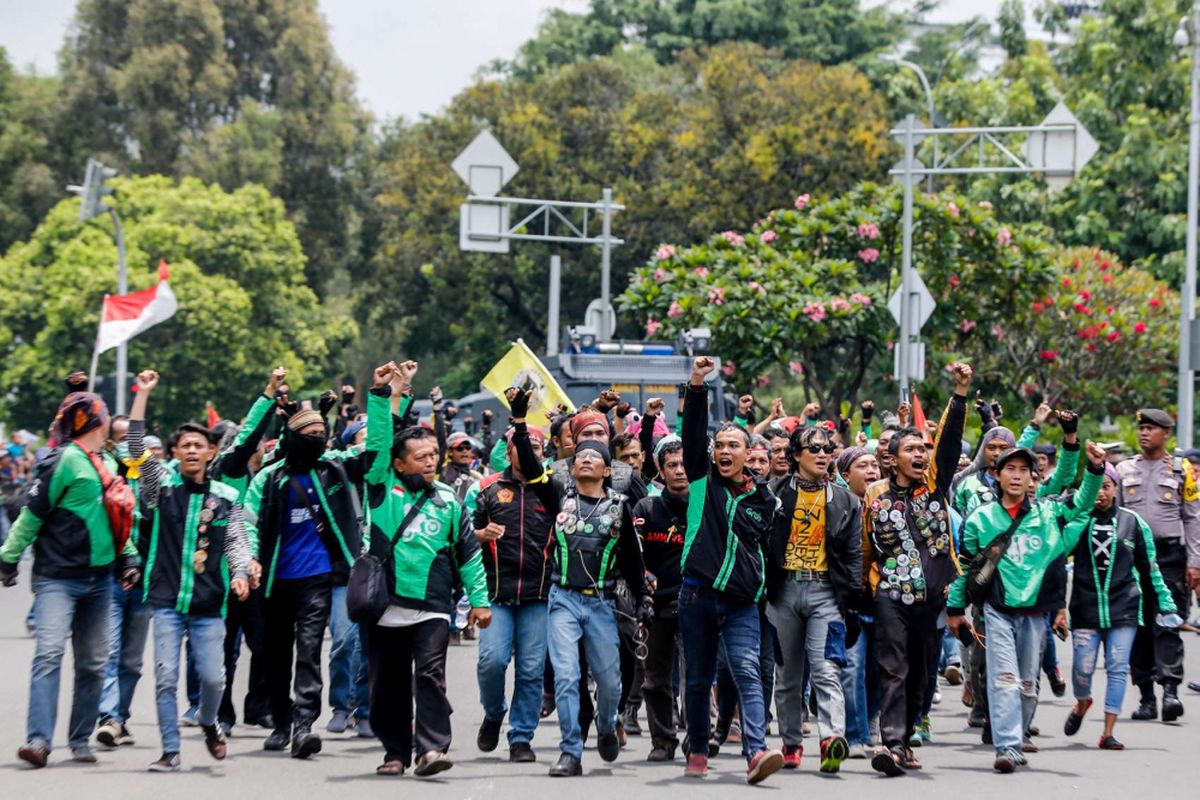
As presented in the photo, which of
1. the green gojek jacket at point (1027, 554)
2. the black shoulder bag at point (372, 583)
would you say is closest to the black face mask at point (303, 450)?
the black shoulder bag at point (372, 583)

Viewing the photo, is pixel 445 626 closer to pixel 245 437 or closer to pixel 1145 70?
pixel 245 437

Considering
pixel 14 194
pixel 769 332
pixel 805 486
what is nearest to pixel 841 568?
pixel 805 486

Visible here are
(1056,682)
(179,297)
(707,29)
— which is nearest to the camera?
(1056,682)

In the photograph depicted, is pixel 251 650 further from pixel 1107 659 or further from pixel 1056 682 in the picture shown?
pixel 1056 682

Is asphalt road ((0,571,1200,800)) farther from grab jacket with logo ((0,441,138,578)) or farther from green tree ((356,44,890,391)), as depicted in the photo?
green tree ((356,44,890,391))

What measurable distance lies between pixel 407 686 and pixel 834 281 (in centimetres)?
2220

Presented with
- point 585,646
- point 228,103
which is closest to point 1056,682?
point 585,646

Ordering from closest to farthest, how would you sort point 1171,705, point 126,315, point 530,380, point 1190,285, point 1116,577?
point 1116,577, point 1171,705, point 530,380, point 126,315, point 1190,285

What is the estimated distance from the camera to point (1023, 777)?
10148 millimetres

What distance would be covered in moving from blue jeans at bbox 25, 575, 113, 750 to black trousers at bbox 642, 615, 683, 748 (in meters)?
2.90

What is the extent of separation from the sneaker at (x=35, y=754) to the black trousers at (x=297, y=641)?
4.27 ft

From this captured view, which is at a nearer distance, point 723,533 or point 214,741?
point 723,533

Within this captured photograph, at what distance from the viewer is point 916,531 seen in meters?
10.3

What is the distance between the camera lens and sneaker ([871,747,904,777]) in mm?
9922
